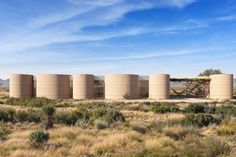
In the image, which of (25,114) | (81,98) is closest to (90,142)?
(25,114)

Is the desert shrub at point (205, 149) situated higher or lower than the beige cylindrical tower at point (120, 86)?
lower

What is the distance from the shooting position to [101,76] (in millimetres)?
75750

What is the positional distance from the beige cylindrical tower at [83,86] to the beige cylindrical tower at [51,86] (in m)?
2.04

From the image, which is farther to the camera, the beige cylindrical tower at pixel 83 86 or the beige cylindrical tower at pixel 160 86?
the beige cylindrical tower at pixel 160 86

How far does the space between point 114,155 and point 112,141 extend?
81.1 inches

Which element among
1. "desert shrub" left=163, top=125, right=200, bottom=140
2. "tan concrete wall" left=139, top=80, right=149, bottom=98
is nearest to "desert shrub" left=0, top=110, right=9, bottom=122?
"desert shrub" left=163, top=125, right=200, bottom=140

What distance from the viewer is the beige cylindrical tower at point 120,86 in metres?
67.9

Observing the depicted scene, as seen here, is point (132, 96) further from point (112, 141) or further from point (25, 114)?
point (112, 141)

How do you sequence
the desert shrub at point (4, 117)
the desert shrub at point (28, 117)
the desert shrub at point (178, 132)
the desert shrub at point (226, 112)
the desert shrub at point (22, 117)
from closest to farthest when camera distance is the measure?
the desert shrub at point (178, 132), the desert shrub at point (4, 117), the desert shrub at point (28, 117), the desert shrub at point (22, 117), the desert shrub at point (226, 112)

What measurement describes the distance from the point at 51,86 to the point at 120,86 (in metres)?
12.9

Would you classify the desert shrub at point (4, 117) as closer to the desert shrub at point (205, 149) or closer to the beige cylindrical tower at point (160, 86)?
the desert shrub at point (205, 149)

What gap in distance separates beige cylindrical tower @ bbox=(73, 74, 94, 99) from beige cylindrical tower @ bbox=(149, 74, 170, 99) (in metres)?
11.9

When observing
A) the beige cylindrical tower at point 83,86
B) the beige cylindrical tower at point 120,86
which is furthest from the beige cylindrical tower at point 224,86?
the beige cylindrical tower at point 83,86

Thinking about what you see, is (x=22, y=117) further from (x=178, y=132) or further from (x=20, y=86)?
(x=20, y=86)
